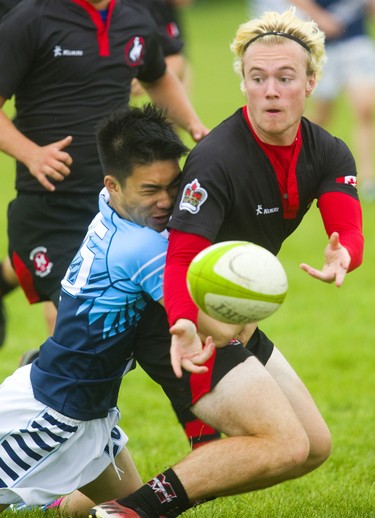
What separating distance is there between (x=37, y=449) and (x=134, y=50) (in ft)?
7.67

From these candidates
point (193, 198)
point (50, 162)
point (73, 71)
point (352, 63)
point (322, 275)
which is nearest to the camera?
point (322, 275)

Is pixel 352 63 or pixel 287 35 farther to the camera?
pixel 352 63

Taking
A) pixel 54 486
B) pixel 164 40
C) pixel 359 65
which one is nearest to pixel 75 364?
pixel 54 486

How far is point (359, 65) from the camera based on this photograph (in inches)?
475

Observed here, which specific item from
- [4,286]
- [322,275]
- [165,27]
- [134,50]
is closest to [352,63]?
[165,27]

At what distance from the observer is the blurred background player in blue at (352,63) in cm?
1205

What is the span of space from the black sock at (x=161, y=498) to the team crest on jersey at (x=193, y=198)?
99 centimetres

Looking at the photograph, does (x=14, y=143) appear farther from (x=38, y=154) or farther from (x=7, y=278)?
(x=7, y=278)

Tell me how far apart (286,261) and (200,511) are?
531 centimetres

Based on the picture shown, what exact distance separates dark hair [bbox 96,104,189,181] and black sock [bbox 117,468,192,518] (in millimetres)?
1164

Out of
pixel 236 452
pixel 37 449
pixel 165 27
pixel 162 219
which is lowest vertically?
pixel 37 449

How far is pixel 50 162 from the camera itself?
508cm

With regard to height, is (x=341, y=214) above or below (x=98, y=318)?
above

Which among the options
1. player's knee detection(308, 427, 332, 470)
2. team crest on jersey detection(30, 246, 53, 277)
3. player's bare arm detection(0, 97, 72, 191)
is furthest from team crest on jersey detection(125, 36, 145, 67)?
player's knee detection(308, 427, 332, 470)
